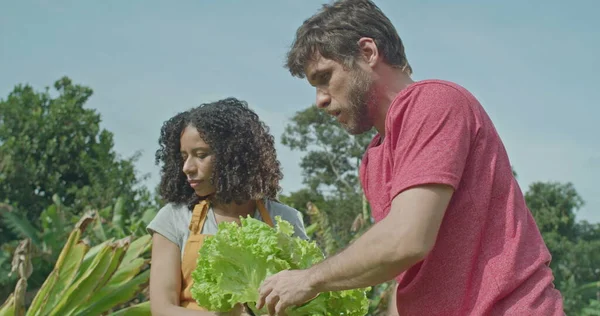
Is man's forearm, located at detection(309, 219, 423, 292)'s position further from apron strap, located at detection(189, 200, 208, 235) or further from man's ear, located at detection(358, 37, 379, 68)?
apron strap, located at detection(189, 200, 208, 235)

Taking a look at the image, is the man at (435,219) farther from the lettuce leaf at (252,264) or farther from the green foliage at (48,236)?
the green foliage at (48,236)

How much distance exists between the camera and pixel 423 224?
2.08 m

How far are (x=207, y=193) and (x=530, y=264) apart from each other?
5.61ft

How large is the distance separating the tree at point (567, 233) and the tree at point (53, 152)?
615 inches

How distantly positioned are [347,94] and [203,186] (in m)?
1.31

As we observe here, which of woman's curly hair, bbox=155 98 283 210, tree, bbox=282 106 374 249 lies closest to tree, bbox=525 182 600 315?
tree, bbox=282 106 374 249

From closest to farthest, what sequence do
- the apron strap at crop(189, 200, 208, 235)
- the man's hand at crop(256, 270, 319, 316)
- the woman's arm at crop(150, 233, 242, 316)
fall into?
the man's hand at crop(256, 270, 319, 316) < the woman's arm at crop(150, 233, 242, 316) < the apron strap at crop(189, 200, 208, 235)

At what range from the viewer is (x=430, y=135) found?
217 cm

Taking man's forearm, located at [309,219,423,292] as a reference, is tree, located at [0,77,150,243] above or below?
above

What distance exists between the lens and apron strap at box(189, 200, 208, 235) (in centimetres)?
346

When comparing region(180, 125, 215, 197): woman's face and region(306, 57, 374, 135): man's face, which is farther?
region(180, 125, 215, 197): woman's face

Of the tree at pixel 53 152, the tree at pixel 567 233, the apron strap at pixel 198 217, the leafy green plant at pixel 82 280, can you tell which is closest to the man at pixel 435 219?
the apron strap at pixel 198 217

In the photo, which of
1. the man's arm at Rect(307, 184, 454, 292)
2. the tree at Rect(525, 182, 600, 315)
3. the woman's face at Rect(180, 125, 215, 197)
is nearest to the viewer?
the man's arm at Rect(307, 184, 454, 292)

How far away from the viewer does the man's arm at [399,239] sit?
2074mm
